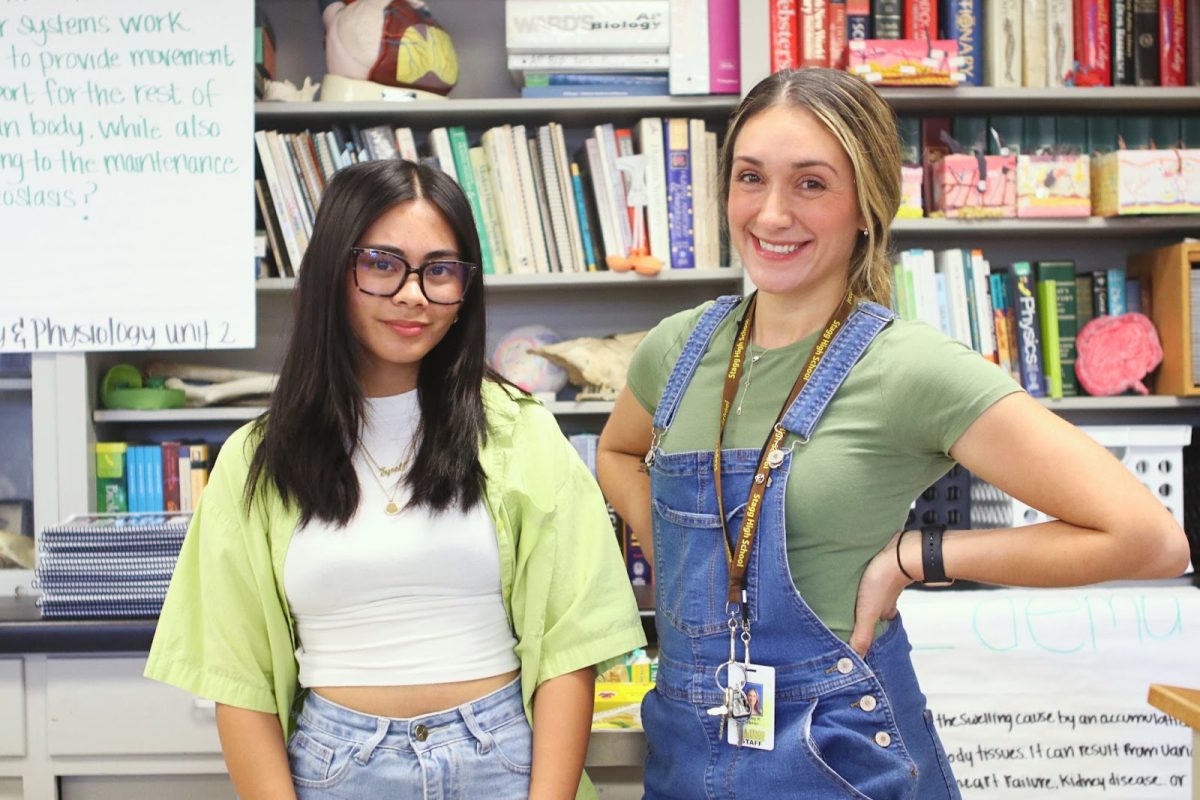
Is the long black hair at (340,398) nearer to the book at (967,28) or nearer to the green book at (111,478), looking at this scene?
the green book at (111,478)

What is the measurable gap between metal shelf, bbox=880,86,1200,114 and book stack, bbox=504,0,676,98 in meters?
0.49

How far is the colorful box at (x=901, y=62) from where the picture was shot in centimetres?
221

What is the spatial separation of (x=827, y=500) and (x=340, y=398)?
0.56 metres

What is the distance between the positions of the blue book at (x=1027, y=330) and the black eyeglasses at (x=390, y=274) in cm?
155

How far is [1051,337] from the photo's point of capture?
233 cm

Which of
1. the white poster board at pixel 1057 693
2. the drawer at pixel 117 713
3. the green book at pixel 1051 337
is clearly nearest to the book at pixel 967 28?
the green book at pixel 1051 337

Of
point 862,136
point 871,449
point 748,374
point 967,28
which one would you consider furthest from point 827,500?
point 967,28

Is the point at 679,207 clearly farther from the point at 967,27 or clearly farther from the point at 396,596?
the point at 396,596

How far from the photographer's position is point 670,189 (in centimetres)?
230

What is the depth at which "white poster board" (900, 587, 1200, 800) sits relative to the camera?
199 centimetres

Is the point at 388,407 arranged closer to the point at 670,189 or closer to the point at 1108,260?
the point at 670,189

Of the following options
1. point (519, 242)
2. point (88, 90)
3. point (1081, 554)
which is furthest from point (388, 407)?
point (88, 90)

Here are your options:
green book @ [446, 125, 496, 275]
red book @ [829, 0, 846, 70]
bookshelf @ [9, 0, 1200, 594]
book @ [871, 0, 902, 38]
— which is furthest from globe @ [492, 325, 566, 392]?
book @ [871, 0, 902, 38]

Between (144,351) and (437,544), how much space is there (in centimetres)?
154
